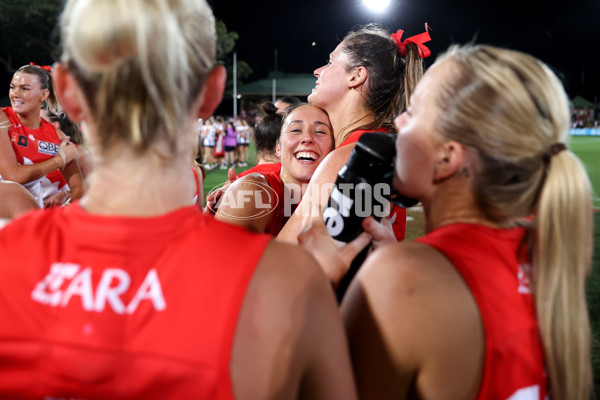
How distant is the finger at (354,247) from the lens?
1721 millimetres

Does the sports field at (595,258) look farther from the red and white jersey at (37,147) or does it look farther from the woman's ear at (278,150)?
the red and white jersey at (37,147)

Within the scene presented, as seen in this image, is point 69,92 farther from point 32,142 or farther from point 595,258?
point 595,258

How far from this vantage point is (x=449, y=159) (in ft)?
4.21

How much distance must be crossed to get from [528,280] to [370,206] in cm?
63

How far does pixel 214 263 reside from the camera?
0.95 metres

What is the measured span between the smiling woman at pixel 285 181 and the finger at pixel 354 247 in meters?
1.30

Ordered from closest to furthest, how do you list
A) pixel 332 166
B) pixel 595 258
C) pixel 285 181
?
1. pixel 332 166
2. pixel 285 181
3. pixel 595 258

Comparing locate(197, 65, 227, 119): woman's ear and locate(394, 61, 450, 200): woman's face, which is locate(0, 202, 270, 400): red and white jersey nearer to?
locate(197, 65, 227, 119): woman's ear

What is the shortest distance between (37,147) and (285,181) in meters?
2.91

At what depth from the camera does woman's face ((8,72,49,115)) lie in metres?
4.84

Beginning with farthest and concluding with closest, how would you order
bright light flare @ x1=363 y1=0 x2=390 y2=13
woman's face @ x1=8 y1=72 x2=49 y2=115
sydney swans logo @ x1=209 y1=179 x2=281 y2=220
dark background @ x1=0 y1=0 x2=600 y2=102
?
dark background @ x1=0 y1=0 x2=600 y2=102
bright light flare @ x1=363 y1=0 x2=390 y2=13
woman's face @ x1=8 y1=72 x2=49 y2=115
sydney swans logo @ x1=209 y1=179 x2=281 y2=220

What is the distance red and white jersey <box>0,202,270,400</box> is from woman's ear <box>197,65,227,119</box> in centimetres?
29

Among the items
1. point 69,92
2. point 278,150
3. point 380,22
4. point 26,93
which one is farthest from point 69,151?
point 69,92

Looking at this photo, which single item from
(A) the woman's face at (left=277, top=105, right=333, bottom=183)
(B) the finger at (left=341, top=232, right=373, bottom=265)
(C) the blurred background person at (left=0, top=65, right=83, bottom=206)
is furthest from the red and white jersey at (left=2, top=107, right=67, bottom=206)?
(B) the finger at (left=341, top=232, right=373, bottom=265)
